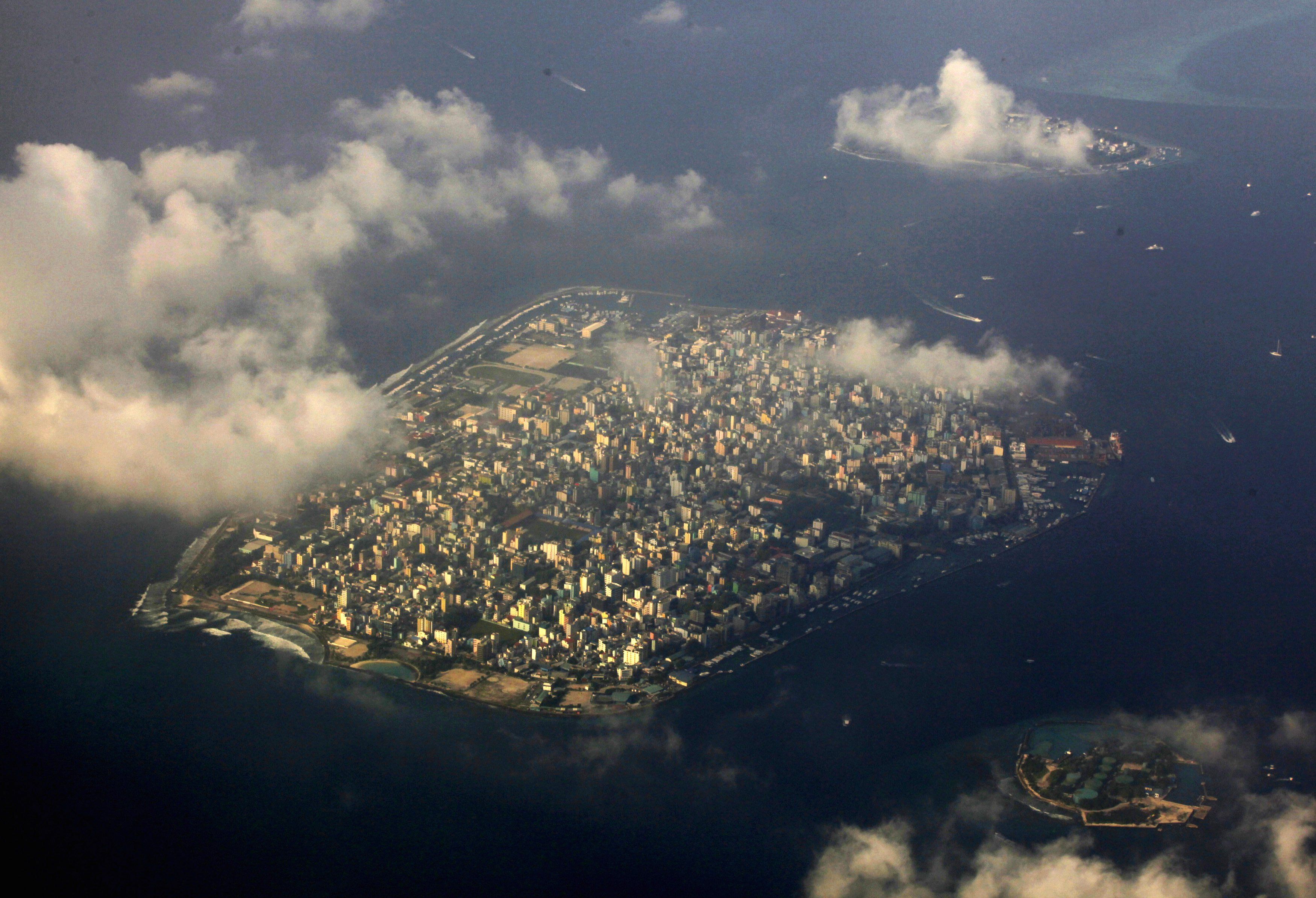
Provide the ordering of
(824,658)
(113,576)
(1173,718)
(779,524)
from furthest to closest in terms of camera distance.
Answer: (779,524) < (113,576) < (824,658) < (1173,718)

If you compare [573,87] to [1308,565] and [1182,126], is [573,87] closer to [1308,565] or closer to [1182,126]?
[1182,126]

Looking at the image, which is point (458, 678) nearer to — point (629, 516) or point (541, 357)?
point (629, 516)

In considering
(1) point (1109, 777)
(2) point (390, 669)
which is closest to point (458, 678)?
(2) point (390, 669)

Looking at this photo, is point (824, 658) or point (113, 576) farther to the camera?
point (113, 576)

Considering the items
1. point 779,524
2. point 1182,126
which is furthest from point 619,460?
point 1182,126

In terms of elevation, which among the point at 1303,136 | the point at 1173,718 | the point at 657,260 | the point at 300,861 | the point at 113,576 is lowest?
the point at 300,861

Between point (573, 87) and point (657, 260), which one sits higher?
point (573, 87)

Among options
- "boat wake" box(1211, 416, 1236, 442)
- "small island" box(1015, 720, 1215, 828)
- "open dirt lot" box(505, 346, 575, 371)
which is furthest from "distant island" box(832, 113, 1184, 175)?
"small island" box(1015, 720, 1215, 828)
